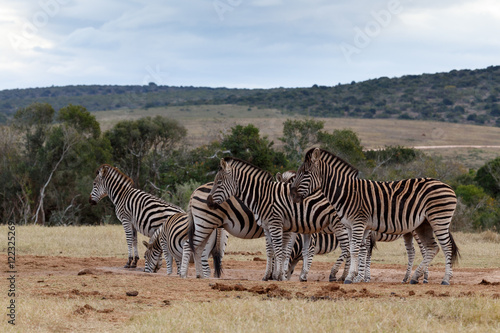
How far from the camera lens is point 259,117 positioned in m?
84.9

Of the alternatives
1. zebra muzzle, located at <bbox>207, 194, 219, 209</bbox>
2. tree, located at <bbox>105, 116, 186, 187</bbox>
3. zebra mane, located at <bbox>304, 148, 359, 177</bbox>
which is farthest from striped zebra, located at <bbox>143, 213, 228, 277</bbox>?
tree, located at <bbox>105, 116, 186, 187</bbox>

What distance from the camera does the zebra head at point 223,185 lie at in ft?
38.1

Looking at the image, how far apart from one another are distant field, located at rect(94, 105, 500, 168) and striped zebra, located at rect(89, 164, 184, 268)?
41790 millimetres

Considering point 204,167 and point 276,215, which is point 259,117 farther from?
point 276,215

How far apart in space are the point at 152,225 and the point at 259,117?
Result: 71.1 m

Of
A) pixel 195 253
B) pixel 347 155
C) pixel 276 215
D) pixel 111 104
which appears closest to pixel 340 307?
pixel 276 215

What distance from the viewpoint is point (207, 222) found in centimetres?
1190

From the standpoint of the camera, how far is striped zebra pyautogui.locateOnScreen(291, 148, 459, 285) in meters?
11.2

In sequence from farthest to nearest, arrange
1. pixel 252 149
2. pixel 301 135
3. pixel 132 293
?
pixel 301 135 → pixel 252 149 → pixel 132 293

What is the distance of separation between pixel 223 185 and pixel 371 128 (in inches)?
2684

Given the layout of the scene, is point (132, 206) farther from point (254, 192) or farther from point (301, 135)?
point (301, 135)

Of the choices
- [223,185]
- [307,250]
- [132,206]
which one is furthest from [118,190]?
[307,250]

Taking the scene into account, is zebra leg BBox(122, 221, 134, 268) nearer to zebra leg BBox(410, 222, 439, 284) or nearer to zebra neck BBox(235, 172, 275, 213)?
zebra neck BBox(235, 172, 275, 213)

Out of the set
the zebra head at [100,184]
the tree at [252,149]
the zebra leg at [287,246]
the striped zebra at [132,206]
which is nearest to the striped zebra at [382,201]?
the zebra leg at [287,246]
